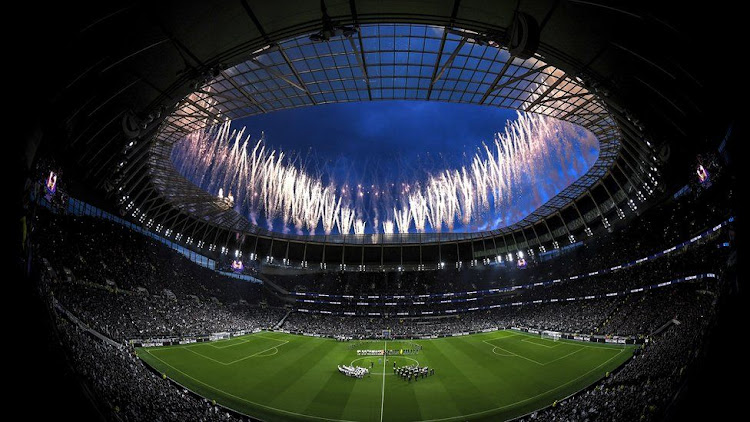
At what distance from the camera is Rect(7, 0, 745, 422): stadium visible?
48.3 ft

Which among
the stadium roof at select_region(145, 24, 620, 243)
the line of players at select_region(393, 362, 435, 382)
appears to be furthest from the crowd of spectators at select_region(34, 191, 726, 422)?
the stadium roof at select_region(145, 24, 620, 243)

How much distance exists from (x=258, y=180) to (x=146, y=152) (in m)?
19.8

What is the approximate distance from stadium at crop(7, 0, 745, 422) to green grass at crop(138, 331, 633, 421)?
0.35 m

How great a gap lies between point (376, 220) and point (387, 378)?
47988 mm

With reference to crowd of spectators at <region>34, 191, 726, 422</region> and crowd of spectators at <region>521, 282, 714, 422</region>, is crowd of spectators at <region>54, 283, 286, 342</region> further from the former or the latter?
crowd of spectators at <region>521, 282, 714, 422</region>

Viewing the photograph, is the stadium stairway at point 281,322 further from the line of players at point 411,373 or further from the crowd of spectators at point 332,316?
the line of players at point 411,373

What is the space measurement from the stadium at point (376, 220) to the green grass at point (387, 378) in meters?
0.35

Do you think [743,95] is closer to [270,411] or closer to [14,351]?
[14,351]

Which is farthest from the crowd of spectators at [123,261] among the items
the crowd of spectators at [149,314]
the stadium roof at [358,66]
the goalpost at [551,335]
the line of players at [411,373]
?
the goalpost at [551,335]

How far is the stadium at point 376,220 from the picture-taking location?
14.7 m

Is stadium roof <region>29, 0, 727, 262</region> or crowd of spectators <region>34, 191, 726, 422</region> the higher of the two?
stadium roof <region>29, 0, 727, 262</region>

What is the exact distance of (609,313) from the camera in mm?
48562

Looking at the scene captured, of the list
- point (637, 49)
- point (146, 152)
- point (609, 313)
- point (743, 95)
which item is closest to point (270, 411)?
point (146, 152)

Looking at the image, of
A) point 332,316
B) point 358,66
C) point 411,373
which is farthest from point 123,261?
point 358,66
